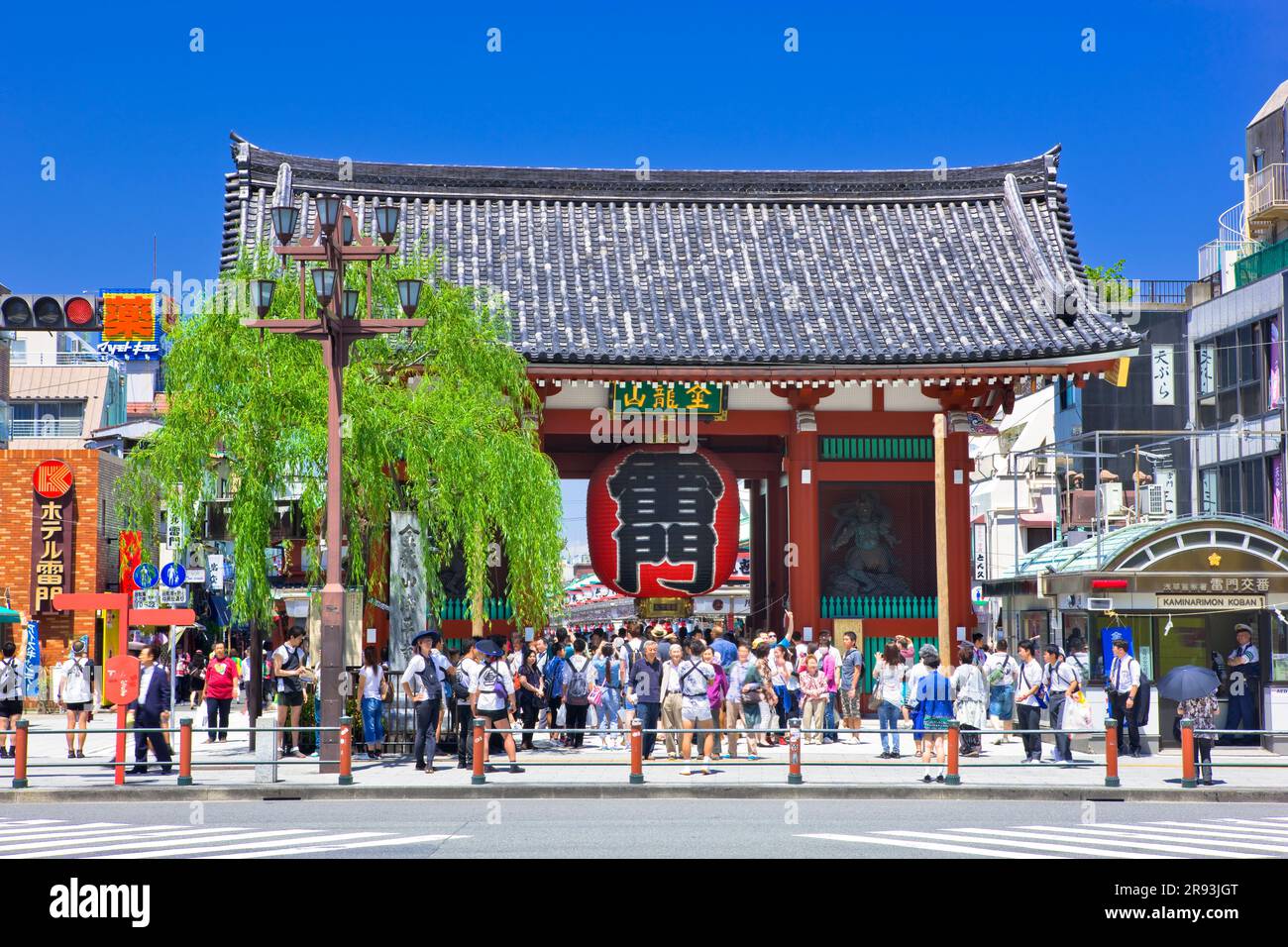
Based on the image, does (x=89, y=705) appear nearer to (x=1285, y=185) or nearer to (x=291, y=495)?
(x=291, y=495)

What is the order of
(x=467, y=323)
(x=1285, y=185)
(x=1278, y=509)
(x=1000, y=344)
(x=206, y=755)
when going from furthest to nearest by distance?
(x=1285, y=185) → (x=1278, y=509) → (x=1000, y=344) → (x=467, y=323) → (x=206, y=755)

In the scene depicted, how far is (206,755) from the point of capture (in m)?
22.5

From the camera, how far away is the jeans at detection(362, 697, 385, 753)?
2198cm

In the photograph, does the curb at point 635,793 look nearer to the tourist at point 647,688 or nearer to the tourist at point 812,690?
the tourist at point 647,688

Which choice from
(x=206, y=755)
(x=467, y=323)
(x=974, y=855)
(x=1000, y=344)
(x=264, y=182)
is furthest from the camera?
(x=264, y=182)

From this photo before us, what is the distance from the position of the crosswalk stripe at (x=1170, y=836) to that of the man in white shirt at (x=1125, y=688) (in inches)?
294

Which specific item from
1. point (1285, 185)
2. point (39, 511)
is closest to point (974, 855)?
point (1285, 185)

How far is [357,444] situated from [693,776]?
695cm

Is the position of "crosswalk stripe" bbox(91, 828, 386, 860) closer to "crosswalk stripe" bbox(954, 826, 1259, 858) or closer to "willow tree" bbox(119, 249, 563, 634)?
"crosswalk stripe" bbox(954, 826, 1259, 858)

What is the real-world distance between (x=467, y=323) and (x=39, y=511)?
853 inches

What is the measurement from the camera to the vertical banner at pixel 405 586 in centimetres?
2253

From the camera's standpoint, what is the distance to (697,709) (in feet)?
69.8

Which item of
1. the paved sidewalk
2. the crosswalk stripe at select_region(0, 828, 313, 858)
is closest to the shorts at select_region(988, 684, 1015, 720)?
the paved sidewalk

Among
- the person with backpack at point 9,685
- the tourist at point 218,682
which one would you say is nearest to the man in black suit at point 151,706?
the tourist at point 218,682
